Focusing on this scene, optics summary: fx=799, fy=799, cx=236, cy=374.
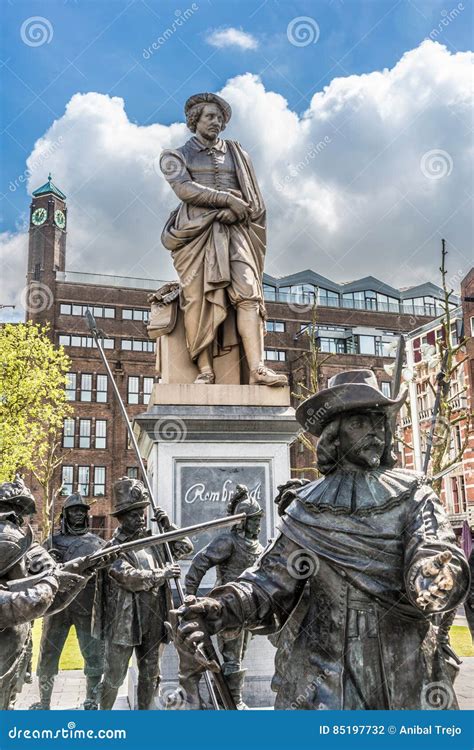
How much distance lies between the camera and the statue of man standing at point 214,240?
777 cm

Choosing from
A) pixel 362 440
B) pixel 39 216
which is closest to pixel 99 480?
pixel 39 216

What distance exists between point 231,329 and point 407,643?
5022mm

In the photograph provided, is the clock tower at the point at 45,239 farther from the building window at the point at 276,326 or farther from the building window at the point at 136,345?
the building window at the point at 276,326

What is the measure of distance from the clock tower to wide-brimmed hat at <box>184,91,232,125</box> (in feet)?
159

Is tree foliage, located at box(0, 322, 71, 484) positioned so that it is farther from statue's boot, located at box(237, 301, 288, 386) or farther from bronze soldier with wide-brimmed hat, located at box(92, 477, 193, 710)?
bronze soldier with wide-brimmed hat, located at box(92, 477, 193, 710)

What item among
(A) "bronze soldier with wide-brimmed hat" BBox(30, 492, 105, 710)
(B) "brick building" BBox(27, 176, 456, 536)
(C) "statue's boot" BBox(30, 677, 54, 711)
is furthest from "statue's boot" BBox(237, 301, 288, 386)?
(B) "brick building" BBox(27, 176, 456, 536)

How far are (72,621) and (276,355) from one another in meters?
48.6

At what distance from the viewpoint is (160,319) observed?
795 centimetres

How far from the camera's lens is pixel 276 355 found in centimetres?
5625

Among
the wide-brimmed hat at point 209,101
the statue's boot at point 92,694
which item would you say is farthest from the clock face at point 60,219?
the statue's boot at point 92,694

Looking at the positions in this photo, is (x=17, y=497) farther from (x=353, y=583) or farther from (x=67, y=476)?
(x=67, y=476)

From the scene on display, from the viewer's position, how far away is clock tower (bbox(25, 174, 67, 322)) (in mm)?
57062

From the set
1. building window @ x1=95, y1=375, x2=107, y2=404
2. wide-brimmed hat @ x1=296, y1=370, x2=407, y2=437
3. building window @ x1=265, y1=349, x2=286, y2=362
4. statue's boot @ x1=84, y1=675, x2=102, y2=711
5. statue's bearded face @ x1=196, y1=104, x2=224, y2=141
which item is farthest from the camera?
building window @ x1=265, y1=349, x2=286, y2=362

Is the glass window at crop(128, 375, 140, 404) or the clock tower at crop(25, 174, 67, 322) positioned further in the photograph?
the clock tower at crop(25, 174, 67, 322)
